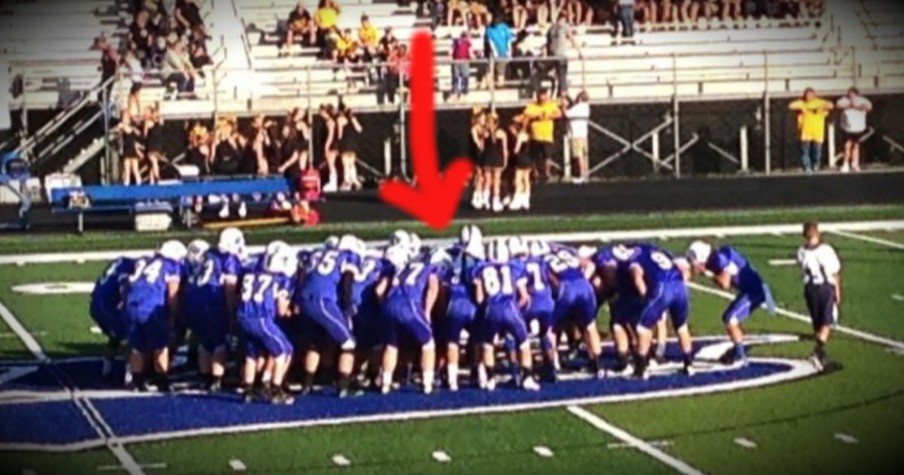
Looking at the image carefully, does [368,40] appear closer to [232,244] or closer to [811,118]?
[811,118]

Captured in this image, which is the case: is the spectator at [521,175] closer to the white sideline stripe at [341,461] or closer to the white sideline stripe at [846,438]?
the white sideline stripe at [846,438]

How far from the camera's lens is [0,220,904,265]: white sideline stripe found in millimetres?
22781

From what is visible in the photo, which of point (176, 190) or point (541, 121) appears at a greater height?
point (541, 121)

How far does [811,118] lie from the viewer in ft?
96.7

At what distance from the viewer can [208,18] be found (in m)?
30.6

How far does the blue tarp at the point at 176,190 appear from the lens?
Result: 25.0 m

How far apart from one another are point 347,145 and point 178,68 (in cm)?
241

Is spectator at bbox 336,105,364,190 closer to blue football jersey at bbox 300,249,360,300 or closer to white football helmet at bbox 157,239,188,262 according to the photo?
white football helmet at bbox 157,239,188,262

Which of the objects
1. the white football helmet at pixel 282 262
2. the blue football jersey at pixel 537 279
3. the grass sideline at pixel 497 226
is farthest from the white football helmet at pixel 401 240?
the grass sideline at pixel 497 226

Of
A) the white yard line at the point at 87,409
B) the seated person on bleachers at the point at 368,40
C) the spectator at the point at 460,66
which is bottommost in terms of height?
the white yard line at the point at 87,409

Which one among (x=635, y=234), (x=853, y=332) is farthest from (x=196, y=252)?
(x=635, y=234)

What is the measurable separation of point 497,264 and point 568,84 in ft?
52.1

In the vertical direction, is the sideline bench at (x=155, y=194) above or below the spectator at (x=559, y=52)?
below

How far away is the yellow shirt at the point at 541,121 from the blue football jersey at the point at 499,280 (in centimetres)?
1269
